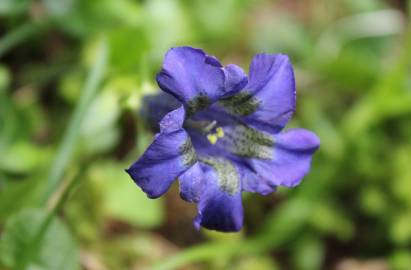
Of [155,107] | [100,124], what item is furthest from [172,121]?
[100,124]

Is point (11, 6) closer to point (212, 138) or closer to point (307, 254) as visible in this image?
point (212, 138)

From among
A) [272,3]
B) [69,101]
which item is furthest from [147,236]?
[272,3]

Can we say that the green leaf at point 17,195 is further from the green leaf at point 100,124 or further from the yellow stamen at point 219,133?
the yellow stamen at point 219,133

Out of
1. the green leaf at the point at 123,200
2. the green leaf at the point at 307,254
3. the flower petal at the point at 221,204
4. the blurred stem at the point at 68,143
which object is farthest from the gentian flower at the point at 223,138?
the green leaf at the point at 307,254

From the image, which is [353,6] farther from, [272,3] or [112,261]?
[112,261]

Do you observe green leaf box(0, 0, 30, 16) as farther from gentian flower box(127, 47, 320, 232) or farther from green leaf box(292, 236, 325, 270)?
green leaf box(292, 236, 325, 270)
